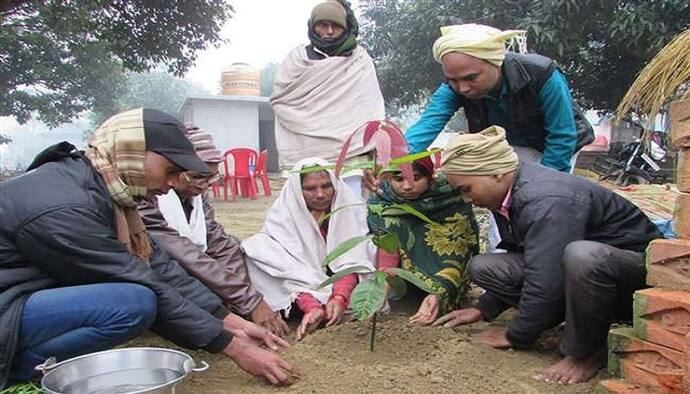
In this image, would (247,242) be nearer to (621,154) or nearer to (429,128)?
(429,128)

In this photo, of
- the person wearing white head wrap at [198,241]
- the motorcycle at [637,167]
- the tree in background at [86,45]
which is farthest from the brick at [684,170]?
the motorcycle at [637,167]

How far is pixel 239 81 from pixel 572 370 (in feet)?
46.1

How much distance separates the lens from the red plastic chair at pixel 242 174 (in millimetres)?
9641

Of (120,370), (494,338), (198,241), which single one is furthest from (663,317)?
(198,241)

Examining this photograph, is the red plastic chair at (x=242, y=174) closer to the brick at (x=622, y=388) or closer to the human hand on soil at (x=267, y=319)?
the human hand on soil at (x=267, y=319)

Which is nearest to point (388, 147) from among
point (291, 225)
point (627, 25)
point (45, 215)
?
point (291, 225)

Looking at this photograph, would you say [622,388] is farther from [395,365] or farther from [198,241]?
[198,241]

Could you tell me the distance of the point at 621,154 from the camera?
1159cm

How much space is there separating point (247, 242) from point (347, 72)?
4.43 feet

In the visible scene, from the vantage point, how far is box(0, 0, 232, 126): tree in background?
1099 cm

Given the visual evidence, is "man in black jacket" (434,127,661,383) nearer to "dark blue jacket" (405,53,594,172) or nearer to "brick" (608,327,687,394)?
"brick" (608,327,687,394)

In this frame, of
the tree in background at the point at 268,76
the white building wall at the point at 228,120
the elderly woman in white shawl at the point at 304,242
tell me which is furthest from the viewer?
the tree in background at the point at 268,76

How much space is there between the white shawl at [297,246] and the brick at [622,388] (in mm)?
1242

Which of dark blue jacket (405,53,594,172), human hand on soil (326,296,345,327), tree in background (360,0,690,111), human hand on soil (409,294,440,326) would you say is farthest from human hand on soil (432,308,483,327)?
tree in background (360,0,690,111)
